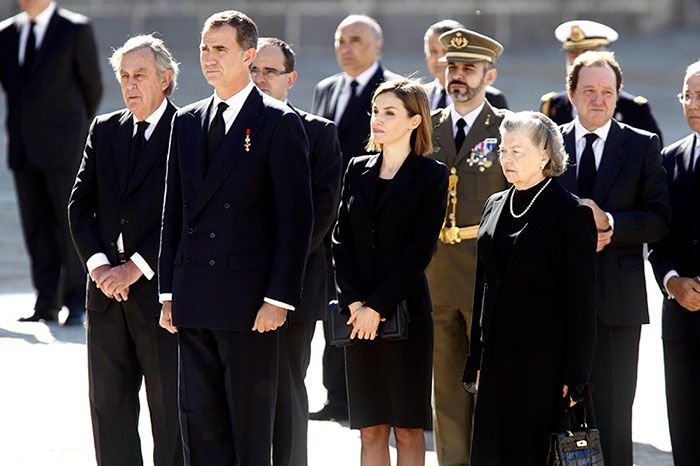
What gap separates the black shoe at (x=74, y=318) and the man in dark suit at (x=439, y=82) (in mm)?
3028

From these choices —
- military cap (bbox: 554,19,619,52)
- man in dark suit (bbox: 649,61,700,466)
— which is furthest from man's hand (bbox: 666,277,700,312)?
military cap (bbox: 554,19,619,52)

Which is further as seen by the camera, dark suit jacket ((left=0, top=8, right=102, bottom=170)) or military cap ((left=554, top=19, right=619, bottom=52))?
dark suit jacket ((left=0, top=8, right=102, bottom=170))

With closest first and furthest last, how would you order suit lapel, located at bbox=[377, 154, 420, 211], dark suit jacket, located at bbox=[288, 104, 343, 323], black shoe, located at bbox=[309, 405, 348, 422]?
suit lapel, located at bbox=[377, 154, 420, 211], dark suit jacket, located at bbox=[288, 104, 343, 323], black shoe, located at bbox=[309, 405, 348, 422]

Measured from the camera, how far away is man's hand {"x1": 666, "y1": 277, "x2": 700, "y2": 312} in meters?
6.34

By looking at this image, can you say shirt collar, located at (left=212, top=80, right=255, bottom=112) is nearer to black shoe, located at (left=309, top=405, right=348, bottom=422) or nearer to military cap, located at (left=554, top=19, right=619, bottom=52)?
black shoe, located at (left=309, top=405, right=348, bottom=422)

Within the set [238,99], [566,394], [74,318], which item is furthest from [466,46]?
[74,318]

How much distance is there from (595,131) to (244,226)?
180 cm

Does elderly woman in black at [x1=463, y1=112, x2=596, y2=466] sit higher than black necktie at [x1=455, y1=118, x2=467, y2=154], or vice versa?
black necktie at [x1=455, y1=118, x2=467, y2=154]

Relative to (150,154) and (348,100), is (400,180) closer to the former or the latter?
(150,154)

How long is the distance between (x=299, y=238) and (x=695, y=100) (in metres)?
2.02

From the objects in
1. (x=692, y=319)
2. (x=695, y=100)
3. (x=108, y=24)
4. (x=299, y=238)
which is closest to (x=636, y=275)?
(x=692, y=319)

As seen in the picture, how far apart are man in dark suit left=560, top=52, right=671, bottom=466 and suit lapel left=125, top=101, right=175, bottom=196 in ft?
5.61

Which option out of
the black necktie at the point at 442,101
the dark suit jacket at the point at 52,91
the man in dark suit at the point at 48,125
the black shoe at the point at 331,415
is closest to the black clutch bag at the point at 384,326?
the black shoe at the point at 331,415

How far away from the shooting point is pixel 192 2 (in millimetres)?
28625
